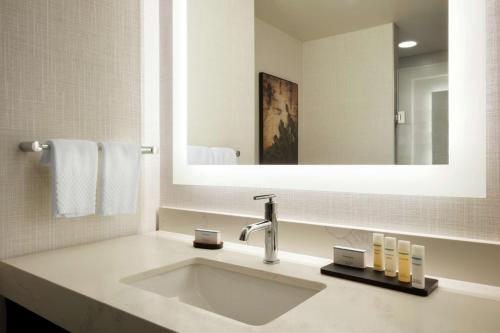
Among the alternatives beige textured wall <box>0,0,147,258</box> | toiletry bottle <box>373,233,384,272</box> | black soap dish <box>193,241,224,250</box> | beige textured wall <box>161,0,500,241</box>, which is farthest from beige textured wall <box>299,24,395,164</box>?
beige textured wall <box>0,0,147,258</box>

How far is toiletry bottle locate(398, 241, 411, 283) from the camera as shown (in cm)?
80

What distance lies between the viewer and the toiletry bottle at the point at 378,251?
0.87 m

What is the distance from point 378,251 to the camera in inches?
34.6

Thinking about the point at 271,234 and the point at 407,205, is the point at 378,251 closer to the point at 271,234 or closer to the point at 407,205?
the point at 407,205

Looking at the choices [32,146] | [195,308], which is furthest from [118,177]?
[195,308]

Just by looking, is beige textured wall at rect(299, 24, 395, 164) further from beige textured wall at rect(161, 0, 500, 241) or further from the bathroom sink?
the bathroom sink

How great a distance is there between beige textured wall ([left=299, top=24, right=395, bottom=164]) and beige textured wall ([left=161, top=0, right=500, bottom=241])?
0.12 meters

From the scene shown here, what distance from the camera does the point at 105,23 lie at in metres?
1.32

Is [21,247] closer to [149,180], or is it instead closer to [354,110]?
[149,180]

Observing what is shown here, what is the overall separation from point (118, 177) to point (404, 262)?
899 mm

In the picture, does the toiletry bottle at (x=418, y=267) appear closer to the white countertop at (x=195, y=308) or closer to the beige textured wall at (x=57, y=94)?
Result: the white countertop at (x=195, y=308)

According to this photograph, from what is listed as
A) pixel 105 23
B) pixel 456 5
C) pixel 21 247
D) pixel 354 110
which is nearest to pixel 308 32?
pixel 354 110

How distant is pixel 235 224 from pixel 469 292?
67cm

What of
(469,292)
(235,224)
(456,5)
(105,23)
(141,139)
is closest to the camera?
(469,292)
